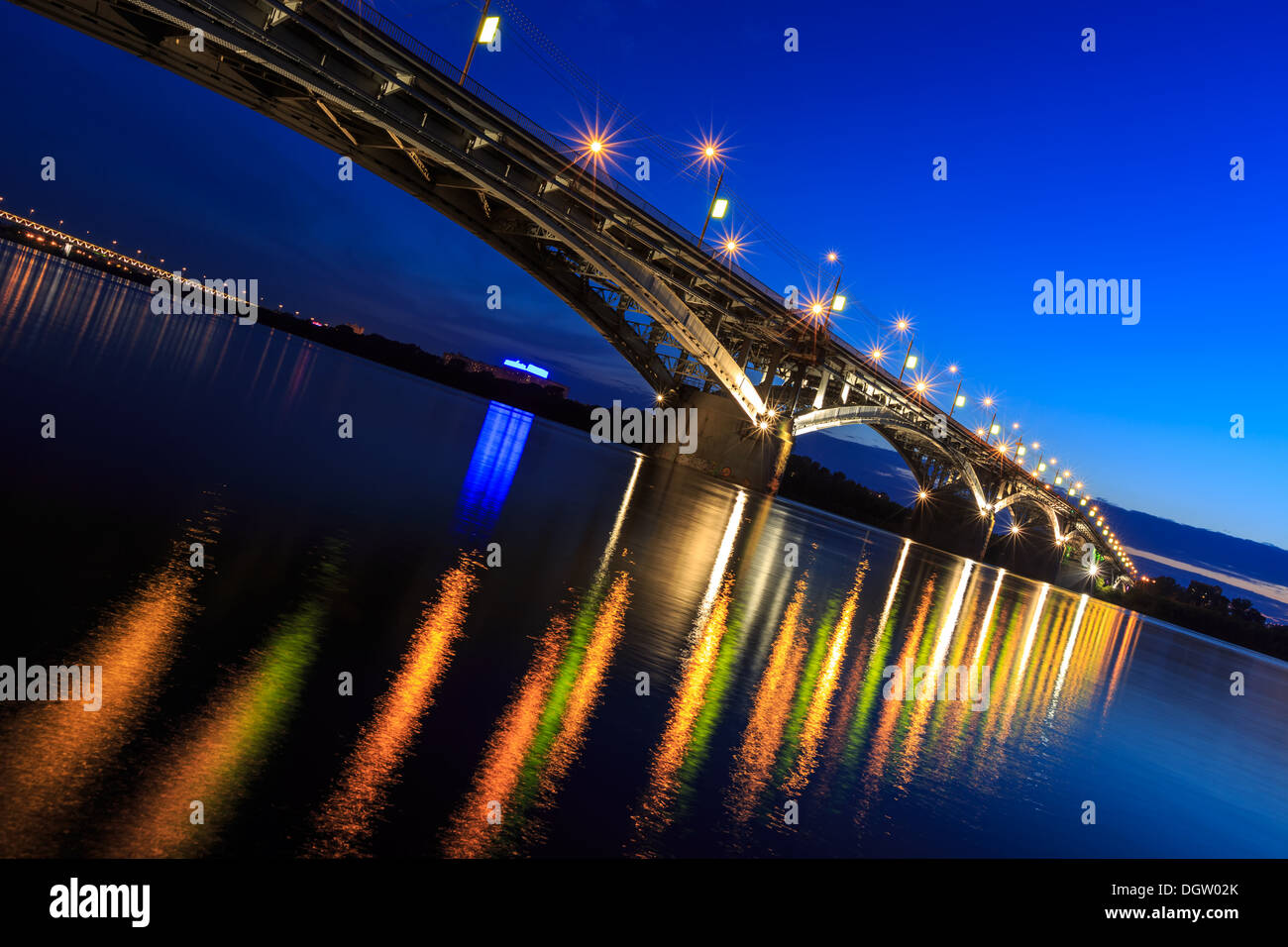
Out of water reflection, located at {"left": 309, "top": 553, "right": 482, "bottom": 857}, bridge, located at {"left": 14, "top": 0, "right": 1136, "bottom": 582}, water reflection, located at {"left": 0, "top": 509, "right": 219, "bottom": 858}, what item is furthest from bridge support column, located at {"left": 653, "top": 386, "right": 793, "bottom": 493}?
water reflection, located at {"left": 0, "top": 509, "right": 219, "bottom": 858}

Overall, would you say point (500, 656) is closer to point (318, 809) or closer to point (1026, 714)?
point (318, 809)

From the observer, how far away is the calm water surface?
3.64 metres

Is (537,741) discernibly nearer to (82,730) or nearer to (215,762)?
(215,762)

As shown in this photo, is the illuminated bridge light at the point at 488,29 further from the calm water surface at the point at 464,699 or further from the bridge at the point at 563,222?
the calm water surface at the point at 464,699

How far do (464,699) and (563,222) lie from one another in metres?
35.2

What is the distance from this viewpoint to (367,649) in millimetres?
5738

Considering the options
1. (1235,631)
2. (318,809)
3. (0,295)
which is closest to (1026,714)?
(318,809)

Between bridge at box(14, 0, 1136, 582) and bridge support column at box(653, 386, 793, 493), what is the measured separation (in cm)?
13

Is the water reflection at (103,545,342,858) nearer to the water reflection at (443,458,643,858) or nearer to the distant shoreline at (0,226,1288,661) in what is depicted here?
the water reflection at (443,458,643,858)

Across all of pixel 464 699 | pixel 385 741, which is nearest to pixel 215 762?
pixel 385 741

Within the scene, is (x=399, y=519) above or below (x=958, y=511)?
below

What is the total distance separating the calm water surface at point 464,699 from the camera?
3.64 meters

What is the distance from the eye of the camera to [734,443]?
61.2 metres
